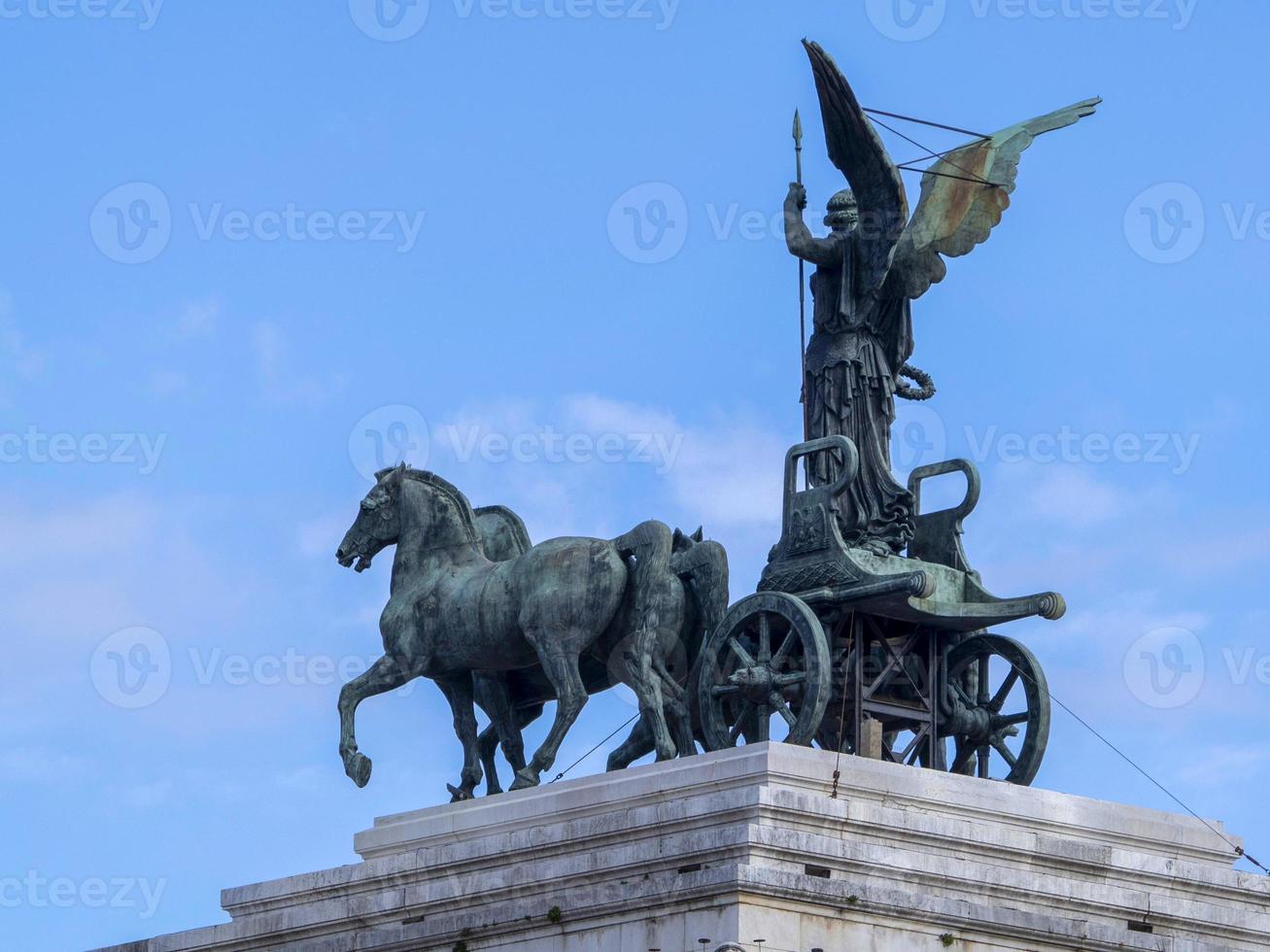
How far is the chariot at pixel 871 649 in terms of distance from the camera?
122ft

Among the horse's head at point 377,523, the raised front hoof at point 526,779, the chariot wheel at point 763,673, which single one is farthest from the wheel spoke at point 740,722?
the horse's head at point 377,523

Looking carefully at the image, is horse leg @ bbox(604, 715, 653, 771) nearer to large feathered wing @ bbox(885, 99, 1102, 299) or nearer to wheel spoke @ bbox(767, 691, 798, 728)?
wheel spoke @ bbox(767, 691, 798, 728)

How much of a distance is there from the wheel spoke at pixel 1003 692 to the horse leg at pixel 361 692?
230 inches

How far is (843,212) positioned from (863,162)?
791 mm

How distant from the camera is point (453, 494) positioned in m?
39.7

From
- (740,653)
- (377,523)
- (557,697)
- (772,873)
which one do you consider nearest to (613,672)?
(557,697)

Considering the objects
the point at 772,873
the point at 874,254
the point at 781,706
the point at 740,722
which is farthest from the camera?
the point at 874,254

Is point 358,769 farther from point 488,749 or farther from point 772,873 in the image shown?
point 772,873

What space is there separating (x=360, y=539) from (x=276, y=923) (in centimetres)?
461

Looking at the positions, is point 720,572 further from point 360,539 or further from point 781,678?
point 360,539

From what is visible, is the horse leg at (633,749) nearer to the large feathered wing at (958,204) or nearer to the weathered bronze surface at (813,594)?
the weathered bronze surface at (813,594)

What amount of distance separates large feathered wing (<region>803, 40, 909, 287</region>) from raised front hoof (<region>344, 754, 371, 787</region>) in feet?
23.0

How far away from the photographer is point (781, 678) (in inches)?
1453

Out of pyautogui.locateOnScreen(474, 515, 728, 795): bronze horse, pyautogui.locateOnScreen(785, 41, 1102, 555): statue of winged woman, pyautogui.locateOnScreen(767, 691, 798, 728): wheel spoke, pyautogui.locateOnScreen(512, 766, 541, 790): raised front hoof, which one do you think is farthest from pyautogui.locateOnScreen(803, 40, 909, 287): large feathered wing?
pyautogui.locateOnScreen(512, 766, 541, 790): raised front hoof
